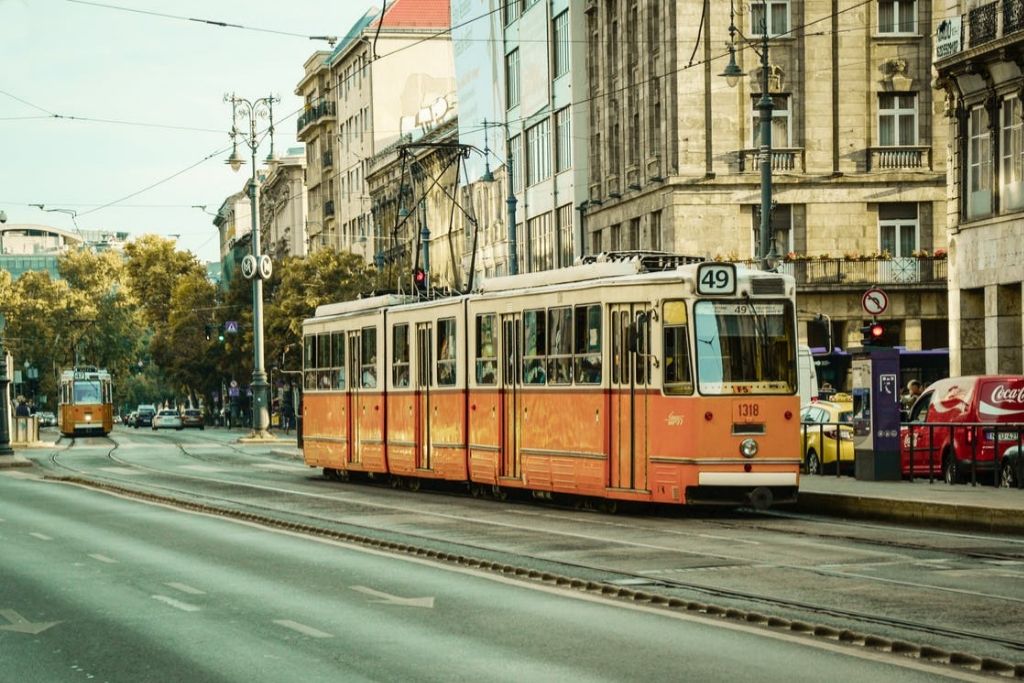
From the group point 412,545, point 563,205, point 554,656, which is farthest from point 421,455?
point 563,205

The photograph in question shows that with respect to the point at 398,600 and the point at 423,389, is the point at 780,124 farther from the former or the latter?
the point at 398,600

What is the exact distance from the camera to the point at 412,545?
715 inches

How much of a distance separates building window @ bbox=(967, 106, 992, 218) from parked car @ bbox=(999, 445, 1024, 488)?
1301 cm

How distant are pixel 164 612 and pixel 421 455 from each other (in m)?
16.7

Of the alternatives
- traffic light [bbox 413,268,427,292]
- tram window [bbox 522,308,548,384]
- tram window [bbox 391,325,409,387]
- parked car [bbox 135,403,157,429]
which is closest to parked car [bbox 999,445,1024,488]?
tram window [bbox 522,308,548,384]

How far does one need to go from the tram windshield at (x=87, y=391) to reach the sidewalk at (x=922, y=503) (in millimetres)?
59581

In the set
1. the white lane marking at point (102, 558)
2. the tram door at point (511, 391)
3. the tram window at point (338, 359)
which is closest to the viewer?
the white lane marking at point (102, 558)

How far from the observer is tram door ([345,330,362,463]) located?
1281 inches

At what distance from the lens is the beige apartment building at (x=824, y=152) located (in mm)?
51031

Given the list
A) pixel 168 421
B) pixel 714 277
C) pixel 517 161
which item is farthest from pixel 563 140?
pixel 168 421

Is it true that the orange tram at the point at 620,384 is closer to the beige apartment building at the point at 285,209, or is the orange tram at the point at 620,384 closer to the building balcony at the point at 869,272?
the building balcony at the point at 869,272

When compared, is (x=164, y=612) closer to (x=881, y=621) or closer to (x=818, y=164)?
(x=881, y=621)

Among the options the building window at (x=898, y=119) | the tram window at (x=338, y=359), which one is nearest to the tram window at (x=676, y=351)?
the tram window at (x=338, y=359)

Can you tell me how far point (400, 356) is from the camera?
30.2 meters
